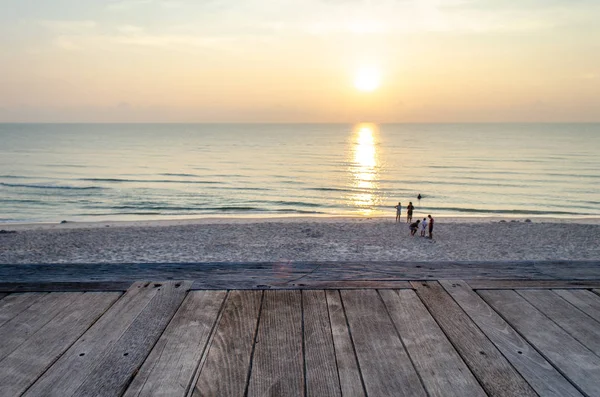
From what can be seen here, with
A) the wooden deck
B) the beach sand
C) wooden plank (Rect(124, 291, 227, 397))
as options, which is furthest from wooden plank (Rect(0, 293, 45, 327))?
the beach sand

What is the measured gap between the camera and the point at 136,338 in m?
2.28

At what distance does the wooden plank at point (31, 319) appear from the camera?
2270 millimetres

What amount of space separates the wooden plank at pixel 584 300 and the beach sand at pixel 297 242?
11426 millimetres

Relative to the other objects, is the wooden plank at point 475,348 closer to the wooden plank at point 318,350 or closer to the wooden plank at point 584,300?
the wooden plank at point 318,350

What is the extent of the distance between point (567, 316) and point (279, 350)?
5.75 ft

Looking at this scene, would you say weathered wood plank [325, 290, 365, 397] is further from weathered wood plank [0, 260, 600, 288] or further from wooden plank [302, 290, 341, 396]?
weathered wood plank [0, 260, 600, 288]

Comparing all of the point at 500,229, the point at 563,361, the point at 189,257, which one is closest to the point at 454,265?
the point at 563,361

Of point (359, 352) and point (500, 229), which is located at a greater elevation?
point (359, 352)

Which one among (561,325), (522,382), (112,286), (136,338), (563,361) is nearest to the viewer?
(522,382)

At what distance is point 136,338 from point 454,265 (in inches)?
95.0

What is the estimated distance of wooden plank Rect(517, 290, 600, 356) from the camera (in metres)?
2.33

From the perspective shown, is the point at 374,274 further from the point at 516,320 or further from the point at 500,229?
the point at 500,229

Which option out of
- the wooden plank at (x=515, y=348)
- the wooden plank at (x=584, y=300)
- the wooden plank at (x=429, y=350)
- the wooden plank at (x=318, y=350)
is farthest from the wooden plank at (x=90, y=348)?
the wooden plank at (x=584, y=300)

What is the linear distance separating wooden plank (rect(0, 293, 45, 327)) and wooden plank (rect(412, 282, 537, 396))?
250cm
